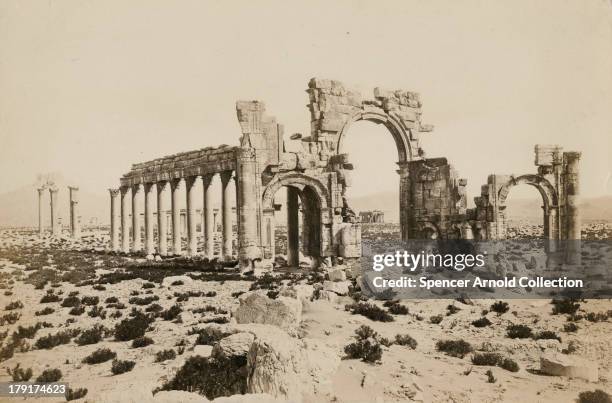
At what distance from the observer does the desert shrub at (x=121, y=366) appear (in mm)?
9141

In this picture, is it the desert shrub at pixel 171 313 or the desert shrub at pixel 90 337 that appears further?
the desert shrub at pixel 171 313

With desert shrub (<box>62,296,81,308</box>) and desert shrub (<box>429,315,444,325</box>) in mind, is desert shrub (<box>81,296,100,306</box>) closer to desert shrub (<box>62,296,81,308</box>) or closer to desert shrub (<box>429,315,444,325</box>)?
desert shrub (<box>62,296,81,308</box>)

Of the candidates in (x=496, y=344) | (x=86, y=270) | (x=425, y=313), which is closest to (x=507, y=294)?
(x=425, y=313)

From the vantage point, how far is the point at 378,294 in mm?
16359

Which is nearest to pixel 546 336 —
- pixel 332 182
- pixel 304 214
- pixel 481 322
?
pixel 481 322

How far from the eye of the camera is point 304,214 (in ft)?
85.9

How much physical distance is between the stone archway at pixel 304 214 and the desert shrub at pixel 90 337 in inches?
424

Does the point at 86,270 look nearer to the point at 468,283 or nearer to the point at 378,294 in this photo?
the point at 378,294

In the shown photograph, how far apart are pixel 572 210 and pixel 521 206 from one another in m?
109

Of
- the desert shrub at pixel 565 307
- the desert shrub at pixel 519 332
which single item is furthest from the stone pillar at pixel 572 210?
the desert shrub at pixel 519 332

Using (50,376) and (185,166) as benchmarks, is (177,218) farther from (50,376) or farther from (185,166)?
(50,376)

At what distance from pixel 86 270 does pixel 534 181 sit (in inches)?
974

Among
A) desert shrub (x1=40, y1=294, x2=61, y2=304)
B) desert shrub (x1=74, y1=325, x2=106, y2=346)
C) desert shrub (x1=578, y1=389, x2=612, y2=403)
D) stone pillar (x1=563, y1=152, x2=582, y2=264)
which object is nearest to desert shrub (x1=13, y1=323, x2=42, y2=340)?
desert shrub (x1=74, y1=325, x2=106, y2=346)

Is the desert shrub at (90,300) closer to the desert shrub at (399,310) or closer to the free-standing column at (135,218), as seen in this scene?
the desert shrub at (399,310)
